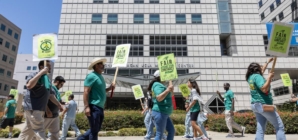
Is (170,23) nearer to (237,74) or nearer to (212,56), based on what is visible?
Answer: (212,56)

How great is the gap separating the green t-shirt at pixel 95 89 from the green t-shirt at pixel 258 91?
288cm

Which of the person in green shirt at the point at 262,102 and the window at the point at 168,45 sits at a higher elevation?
the window at the point at 168,45

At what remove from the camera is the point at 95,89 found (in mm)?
3512

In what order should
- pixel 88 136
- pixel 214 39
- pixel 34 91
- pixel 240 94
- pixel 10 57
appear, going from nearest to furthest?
Answer: pixel 88 136
pixel 34 91
pixel 240 94
pixel 214 39
pixel 10 57

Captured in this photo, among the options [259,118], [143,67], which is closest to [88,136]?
[259,118]

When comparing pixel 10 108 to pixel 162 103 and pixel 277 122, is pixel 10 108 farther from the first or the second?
pixel 277 122

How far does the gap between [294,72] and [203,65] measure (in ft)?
47.2

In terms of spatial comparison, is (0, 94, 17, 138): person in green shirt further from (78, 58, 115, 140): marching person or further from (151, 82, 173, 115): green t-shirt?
(151, 82, 173, 115): green t-shirt

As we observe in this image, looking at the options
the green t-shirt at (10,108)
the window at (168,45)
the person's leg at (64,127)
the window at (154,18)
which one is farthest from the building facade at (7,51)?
the person's leg at (64,127)

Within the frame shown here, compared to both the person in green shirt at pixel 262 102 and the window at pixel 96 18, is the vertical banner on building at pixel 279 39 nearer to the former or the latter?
the person in green shirt at pixel 262 102

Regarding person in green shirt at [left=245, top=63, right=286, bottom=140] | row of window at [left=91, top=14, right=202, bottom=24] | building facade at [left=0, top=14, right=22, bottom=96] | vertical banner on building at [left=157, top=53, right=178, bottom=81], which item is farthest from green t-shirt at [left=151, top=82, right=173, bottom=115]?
building facade at [left=0, top=14, right=22, bottom=96]

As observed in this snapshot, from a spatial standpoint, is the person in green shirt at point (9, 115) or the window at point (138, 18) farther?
the window at point (138, 18)

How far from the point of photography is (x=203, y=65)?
2833cm

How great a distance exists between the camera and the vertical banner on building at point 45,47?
403 cm
